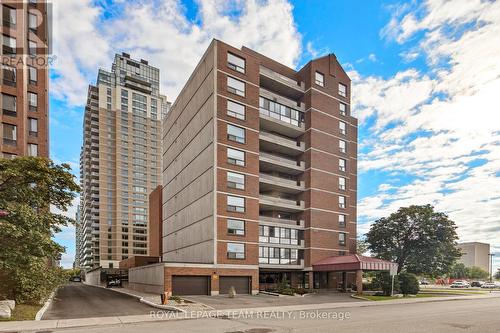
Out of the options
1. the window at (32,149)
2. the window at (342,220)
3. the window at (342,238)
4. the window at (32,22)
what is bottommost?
the window at (342,238)

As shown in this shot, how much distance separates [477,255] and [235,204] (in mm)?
160125

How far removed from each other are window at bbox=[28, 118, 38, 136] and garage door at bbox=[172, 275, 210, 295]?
1027 inches

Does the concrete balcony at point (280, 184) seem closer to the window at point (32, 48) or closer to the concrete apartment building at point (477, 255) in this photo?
the window at point (32, 48)

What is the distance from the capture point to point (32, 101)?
4234cm

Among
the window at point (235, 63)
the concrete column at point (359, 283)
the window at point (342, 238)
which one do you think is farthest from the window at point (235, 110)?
the concrete column at point (359, 283)

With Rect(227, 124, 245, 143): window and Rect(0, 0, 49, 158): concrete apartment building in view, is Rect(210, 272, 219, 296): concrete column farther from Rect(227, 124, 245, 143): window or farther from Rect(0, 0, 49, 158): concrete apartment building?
Rect(0, 0, 49, 158): concrete apartment building

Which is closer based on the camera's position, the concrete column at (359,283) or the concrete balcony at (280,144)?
the concrete column at (359,283)

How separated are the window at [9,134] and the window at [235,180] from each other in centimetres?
2209

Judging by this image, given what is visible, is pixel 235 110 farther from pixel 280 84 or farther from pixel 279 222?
pixel 279 222

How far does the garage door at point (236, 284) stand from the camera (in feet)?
112

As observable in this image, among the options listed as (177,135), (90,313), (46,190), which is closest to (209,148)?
(177,135)

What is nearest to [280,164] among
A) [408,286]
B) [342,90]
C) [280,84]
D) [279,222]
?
[279,222]

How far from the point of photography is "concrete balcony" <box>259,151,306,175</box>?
41000 mm

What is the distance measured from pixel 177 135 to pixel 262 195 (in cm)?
1708
